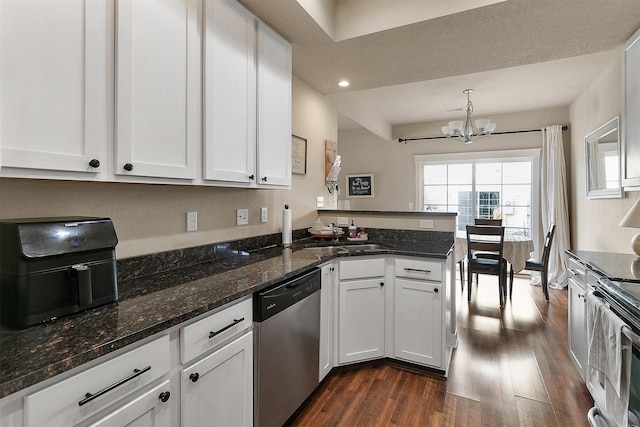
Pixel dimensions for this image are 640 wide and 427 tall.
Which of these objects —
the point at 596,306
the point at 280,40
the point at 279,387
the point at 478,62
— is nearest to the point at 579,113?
the point at 478,62

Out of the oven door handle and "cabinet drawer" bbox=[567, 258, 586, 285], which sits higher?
"cabinet drawer" bbox=[567, 258, 586, 285]

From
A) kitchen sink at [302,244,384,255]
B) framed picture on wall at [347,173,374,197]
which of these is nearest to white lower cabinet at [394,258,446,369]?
kitchen sink at [302,244,384,255]

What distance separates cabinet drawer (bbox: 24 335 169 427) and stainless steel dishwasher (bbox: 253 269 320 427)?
1.72 feet

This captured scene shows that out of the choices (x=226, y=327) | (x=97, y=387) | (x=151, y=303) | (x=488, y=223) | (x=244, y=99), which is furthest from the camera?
(x=488, y=223)

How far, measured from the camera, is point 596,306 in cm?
176

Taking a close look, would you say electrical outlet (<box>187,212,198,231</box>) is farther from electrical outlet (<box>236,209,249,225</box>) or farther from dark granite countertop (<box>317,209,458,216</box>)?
dark granite countertop (<box>317,209,458,216</box>)

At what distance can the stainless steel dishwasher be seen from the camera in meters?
1.52

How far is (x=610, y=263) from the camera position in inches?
83.2

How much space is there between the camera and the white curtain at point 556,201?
15.8 ft

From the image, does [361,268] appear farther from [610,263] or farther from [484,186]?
[484,186]

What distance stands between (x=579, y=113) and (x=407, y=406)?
469cm

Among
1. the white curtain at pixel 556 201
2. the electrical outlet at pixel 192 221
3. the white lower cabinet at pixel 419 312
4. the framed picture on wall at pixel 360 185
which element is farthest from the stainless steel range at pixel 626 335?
the framed picture on wall at pixel 360 185

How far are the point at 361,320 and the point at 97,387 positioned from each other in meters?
1.84

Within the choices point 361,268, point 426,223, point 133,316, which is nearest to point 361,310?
point 361,268
